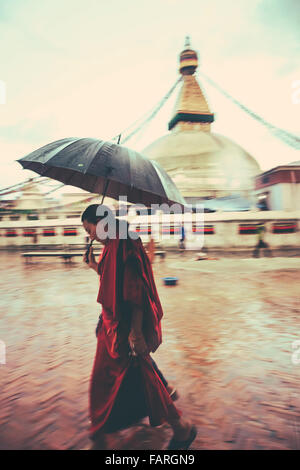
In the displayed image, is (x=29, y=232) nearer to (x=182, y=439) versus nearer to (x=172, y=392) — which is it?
(x=172, y=392)

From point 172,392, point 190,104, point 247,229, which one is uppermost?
point 190,104

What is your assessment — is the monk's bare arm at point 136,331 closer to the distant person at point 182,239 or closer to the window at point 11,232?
the distant person at point 182,239

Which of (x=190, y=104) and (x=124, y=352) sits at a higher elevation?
(x=190, y=104)

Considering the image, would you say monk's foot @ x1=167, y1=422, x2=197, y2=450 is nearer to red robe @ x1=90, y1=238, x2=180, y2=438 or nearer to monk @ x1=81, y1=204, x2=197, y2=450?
monk @ x1=81, y1=204, x2=197, y2=450

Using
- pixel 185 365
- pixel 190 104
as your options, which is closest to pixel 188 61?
pixel 190 104

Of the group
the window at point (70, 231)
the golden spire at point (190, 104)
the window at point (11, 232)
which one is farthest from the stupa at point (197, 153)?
the window at point (11, 232)

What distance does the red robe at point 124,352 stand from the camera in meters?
Answer: 2.03

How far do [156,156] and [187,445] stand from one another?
28.2 meters

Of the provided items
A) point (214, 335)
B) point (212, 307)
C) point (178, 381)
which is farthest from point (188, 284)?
point (178, 381)

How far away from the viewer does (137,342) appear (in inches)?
80.3

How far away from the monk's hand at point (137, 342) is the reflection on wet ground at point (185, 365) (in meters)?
0.72

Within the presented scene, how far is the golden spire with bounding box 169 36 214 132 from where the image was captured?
33906 mm

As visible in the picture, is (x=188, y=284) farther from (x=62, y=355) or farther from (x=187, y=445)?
(x=187, y=445)

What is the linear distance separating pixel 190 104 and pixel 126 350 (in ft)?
118
